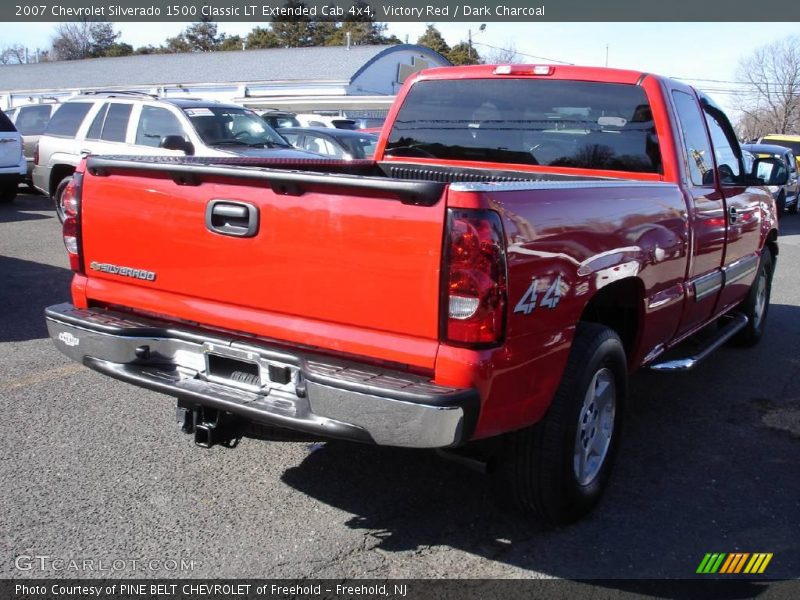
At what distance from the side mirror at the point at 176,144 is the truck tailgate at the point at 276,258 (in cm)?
704

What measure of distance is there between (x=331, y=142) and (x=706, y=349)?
33.2ft

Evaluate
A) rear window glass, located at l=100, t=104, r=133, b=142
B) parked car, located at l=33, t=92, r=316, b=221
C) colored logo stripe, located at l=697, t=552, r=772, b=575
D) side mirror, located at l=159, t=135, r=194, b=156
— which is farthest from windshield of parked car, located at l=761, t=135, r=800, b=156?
colored logo stripe, located at l=697, t=552, r=772, b=575

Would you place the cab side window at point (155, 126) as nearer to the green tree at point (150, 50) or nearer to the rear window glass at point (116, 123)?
the rear window glass at point (116, 123)

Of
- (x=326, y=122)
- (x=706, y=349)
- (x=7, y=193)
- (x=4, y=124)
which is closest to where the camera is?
(x=706, y=349)

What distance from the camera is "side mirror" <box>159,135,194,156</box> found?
10.3 meters

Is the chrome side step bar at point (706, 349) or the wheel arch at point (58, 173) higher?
the wheel arch at point (58, 173)

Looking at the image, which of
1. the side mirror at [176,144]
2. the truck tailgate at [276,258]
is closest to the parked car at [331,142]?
the side mirror at [176,144]

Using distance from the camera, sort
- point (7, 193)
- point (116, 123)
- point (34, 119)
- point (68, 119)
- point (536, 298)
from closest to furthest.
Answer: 1. point (536, 298)
2. point (116, 123)
3. point (68, 119)
4. point (7, 193)
5. point (34, 119)

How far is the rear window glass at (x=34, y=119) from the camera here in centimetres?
1624

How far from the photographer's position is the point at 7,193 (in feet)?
46.8

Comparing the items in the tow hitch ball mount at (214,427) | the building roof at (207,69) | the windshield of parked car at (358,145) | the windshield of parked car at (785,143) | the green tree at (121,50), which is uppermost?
the green tree at (121,50)

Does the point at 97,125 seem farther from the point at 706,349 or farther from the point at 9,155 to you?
the point at 706,349

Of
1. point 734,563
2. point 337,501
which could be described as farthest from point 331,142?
point 734,563

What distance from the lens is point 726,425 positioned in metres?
4.87
